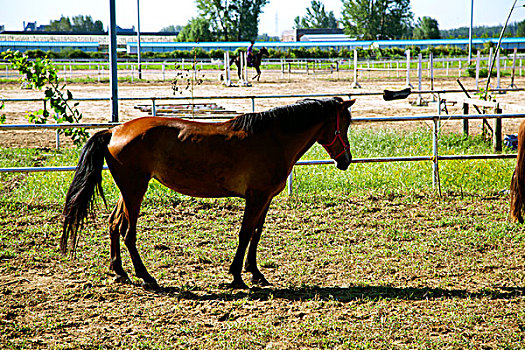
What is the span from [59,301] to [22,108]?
622 inches

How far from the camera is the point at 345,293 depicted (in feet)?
15.4

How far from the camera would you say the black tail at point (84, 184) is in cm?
493

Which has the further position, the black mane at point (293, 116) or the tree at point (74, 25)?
the tree at point (74, 25)

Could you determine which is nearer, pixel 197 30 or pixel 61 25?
pixel 197 30

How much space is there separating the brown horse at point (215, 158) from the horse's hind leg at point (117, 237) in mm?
13

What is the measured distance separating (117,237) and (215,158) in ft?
3.87

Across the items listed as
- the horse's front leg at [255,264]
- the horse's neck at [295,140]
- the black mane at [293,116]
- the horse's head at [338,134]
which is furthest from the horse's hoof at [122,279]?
the horse's head at [338,134]

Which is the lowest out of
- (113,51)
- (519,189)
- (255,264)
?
(255,264)

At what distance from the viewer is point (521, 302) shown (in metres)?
4.45

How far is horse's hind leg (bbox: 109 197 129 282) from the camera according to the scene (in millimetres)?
5016

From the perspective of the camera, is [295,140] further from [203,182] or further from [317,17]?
[317,17]

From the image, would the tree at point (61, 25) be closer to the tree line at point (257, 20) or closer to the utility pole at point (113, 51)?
the tree line at point (257, 20)

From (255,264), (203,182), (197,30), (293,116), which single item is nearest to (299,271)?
(255,264)

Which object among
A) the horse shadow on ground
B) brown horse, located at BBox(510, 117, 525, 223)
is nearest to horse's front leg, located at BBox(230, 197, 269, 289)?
the horse shadow on ground
